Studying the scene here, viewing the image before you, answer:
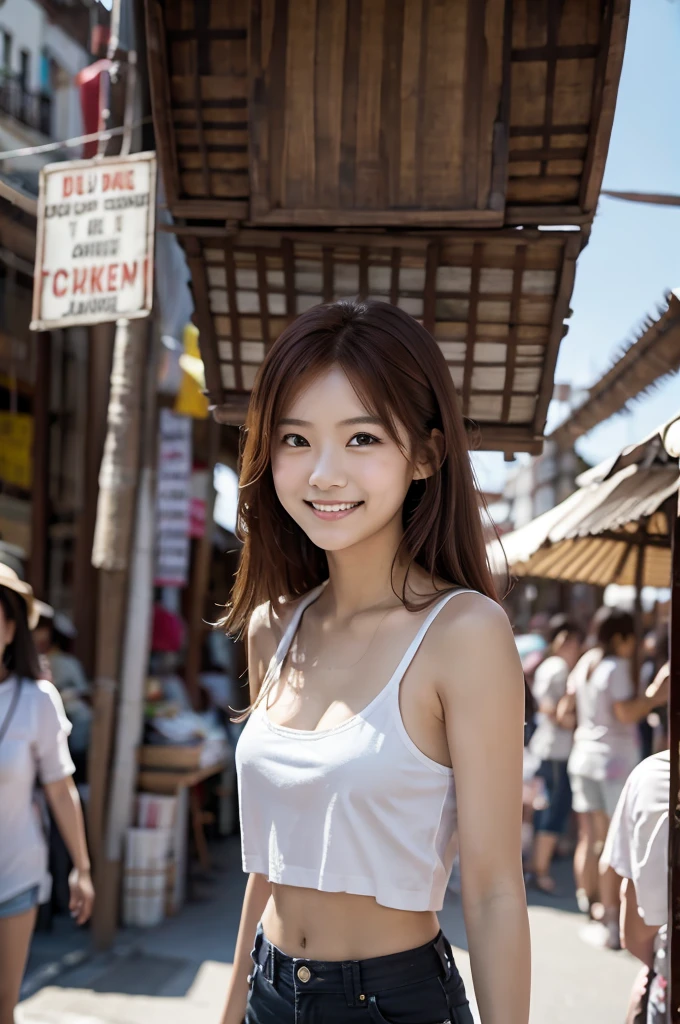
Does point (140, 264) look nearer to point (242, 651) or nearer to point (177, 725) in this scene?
point (177, 725)

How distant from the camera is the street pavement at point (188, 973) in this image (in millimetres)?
4410

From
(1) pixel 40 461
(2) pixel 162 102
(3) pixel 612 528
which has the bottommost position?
(3) pixel 612 528

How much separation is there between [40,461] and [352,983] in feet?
21.6

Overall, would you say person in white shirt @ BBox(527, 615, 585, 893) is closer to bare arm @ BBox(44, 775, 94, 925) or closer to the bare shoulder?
bare arm @ BBox(44, 775, 94, 925)

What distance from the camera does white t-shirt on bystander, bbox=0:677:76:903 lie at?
9.93 feet

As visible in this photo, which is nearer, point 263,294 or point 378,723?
point 378,723

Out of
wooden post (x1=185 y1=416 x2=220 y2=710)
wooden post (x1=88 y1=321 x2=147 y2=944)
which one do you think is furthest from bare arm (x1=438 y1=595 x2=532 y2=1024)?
wooden post (x1=185 y1=416 x2=220 y2=710)

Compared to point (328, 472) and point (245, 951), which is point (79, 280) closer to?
point (328, 472)

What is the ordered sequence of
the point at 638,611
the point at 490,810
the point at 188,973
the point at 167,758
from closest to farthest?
1. the point at 490,810
2. the point at 188,973
3. the point at 638,611
4. the point at 167,758

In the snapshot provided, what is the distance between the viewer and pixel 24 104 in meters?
7.83

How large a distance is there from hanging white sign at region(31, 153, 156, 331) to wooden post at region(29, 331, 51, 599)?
4111 millimetres

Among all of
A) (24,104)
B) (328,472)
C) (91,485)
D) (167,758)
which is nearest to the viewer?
(328,472)

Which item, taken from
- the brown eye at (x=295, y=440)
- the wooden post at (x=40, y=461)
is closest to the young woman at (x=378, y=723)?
the brown eye at (x=295, y=440)

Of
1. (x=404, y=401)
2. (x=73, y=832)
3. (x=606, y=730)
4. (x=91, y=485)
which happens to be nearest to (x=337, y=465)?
(x=404, y=401)
